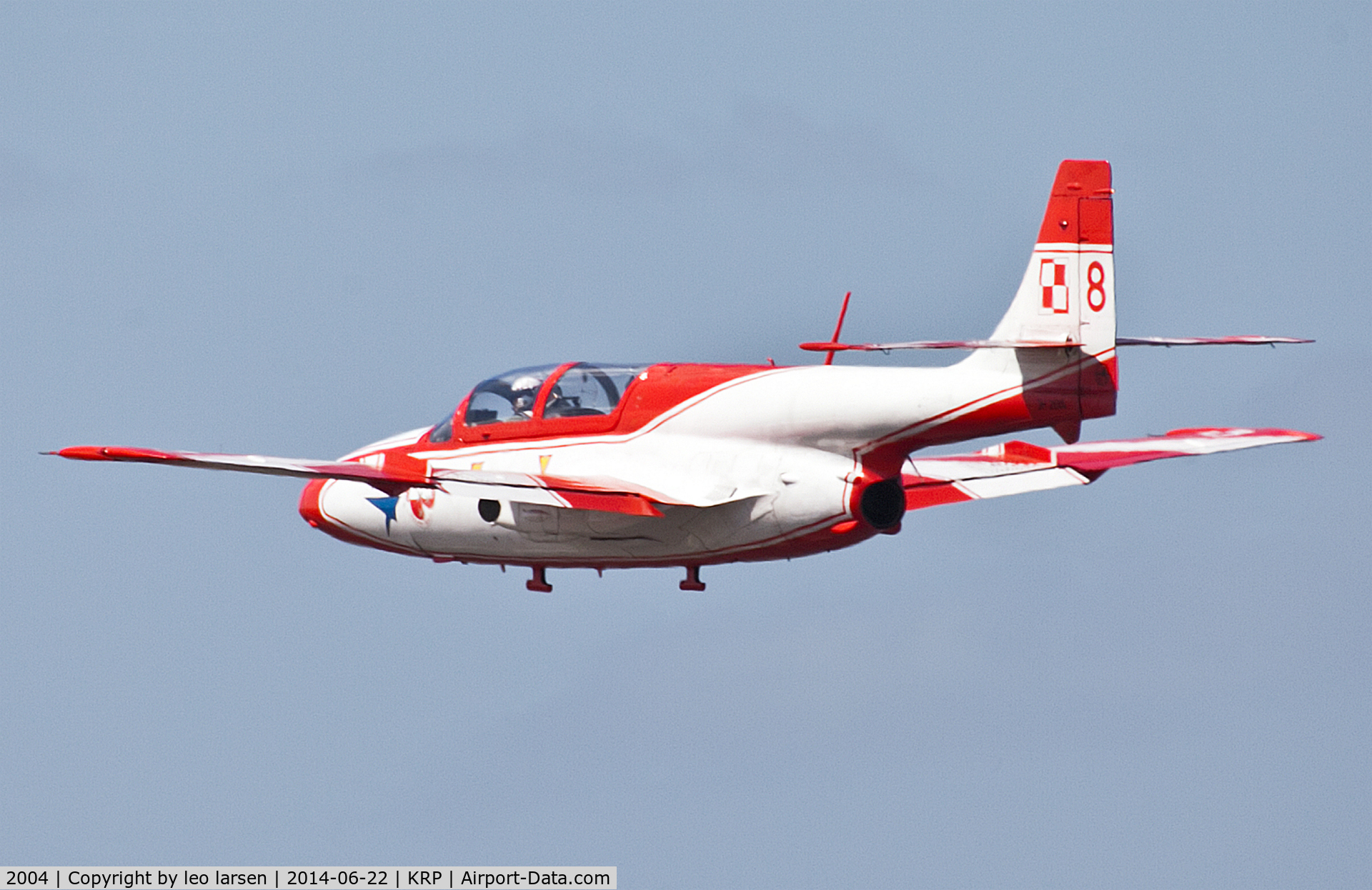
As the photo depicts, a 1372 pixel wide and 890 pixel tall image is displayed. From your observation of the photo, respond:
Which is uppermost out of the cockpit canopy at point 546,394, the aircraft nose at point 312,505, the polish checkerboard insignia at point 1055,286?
the polish checkerboard insignia at point 1055,286

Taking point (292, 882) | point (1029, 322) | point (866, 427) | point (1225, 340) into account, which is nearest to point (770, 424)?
point (866, 427)

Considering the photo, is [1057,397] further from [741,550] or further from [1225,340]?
[741,550]

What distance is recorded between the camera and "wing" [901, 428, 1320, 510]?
39062mm

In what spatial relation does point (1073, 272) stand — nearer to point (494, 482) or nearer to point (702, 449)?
point (702, 449)

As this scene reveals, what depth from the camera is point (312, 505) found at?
136 ft

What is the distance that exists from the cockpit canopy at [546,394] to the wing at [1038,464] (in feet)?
13.5

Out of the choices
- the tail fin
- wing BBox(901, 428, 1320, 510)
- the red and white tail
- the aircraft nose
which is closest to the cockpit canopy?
the aircraft nose

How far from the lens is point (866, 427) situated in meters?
36.3

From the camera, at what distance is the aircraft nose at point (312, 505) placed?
41.4m

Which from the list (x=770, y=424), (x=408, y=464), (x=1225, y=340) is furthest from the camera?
(x=408, y=464)

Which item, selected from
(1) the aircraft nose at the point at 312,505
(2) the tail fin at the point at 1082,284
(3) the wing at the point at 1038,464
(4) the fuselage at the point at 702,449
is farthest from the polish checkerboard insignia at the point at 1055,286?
(1) the aircraft nose at the point at 312,505

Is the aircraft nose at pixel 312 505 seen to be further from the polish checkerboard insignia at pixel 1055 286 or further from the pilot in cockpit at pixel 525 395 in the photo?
the polish checkerboard insignia at pixel 1055 286

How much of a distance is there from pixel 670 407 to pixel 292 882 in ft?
29.1

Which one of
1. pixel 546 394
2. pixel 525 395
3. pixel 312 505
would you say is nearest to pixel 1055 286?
pixel 546 394
